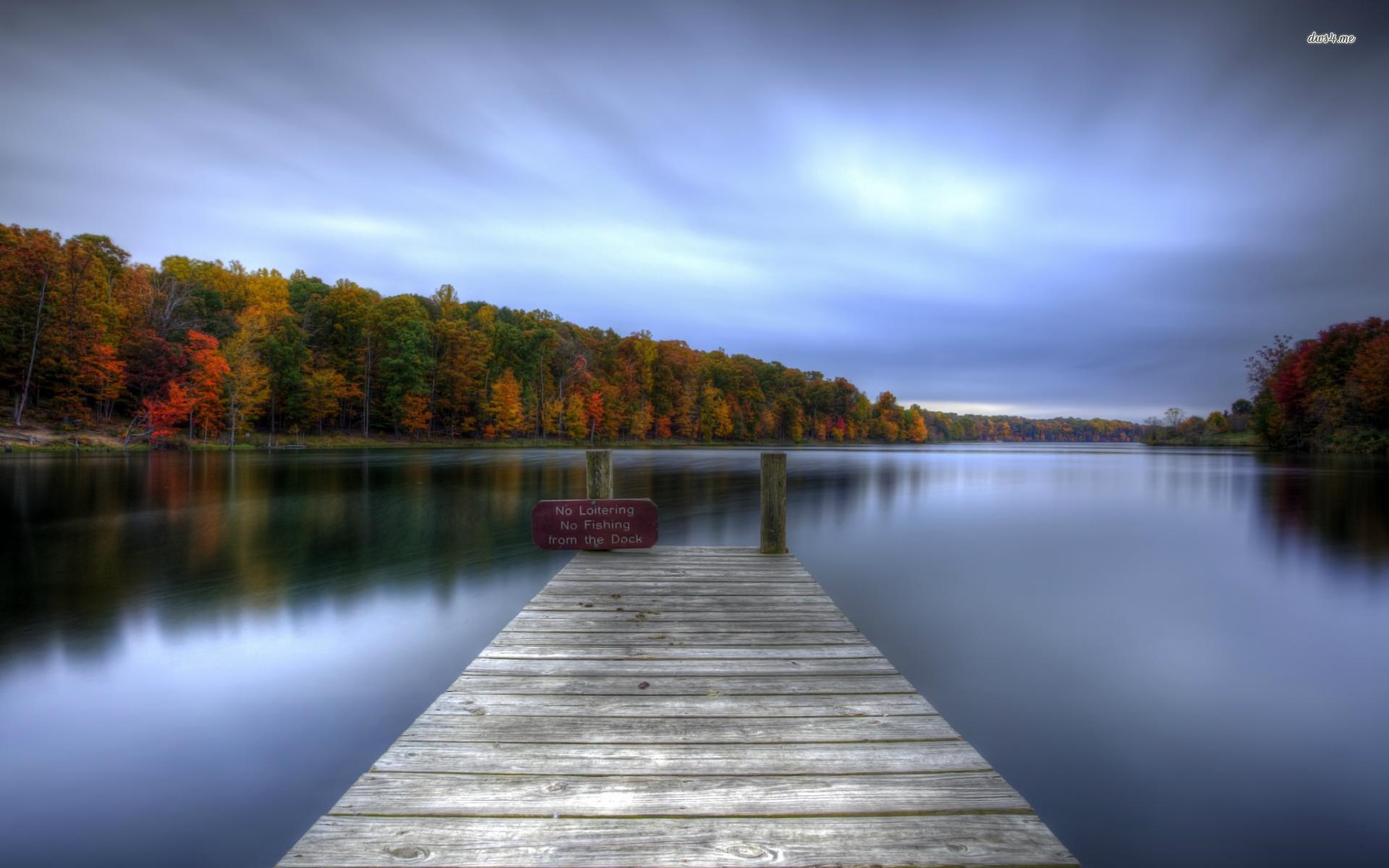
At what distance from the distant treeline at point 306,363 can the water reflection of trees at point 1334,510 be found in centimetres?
5330

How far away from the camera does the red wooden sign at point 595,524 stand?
585 cm

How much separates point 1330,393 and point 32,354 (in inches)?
3871

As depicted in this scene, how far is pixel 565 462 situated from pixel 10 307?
34682 millimetres

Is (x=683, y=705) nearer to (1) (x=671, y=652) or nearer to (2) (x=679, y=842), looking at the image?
(1) (x=671, y=652)

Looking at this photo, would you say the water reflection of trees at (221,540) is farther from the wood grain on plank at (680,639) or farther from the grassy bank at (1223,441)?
the grassy bank at (1223,441)

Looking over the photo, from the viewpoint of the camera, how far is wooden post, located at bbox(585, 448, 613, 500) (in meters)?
6.34

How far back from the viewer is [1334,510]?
15578 millimetres

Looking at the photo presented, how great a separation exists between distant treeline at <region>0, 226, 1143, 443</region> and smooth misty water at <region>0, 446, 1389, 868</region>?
3136 cm

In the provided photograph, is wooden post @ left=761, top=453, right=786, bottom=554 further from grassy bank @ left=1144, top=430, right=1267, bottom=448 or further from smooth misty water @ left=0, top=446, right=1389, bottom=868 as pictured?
grassy bank @ left=1144, top=430, right=1267, bottom=448

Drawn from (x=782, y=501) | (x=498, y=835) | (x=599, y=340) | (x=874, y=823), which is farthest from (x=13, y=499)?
(x=599, y=340)

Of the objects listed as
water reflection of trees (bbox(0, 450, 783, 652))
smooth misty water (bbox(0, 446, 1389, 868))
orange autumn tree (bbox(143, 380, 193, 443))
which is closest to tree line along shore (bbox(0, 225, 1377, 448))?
orange autumn tree (bbox(143, 380, 193, 443))

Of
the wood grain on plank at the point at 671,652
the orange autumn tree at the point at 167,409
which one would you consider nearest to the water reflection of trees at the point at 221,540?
the wood grain on plank at the point at 671,652

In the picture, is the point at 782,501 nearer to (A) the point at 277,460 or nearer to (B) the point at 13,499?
(B) the point at 13,499

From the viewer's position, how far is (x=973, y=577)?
902cm
